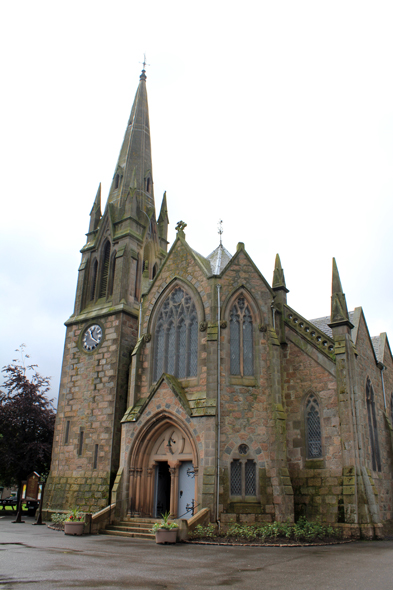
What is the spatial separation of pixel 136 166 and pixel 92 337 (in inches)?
475

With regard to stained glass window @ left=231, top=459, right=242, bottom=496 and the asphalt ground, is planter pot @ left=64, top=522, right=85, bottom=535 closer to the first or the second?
the asphalt ground

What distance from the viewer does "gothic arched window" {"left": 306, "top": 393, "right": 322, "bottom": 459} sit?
1783 centimetres

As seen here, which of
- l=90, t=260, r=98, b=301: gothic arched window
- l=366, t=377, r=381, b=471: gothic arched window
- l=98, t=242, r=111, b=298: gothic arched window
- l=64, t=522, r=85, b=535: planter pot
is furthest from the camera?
l=90, t=260, r=98, b=301: gothic arched window

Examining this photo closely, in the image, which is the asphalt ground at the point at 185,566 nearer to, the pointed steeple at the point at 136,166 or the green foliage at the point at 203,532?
the green foliage at the point at 203,532

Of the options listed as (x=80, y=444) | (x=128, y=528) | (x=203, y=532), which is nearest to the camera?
(x=203, y=532)

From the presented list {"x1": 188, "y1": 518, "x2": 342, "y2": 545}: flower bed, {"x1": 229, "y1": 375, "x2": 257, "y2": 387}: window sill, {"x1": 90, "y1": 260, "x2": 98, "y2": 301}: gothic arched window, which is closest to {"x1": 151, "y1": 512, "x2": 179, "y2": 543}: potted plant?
{"x1": 188, "y1": 518, "x2": 342, "y2": 545}: flower bed

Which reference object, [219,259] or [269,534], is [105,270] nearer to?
[219,259]

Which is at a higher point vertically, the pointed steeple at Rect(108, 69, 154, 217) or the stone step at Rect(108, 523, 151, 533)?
the pointed steeple at Rect(108, 69, 154, 217)

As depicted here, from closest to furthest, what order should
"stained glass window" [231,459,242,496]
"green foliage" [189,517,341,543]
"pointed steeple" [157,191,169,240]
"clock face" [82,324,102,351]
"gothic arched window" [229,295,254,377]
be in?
"green foliage" [189,517,341,543] → "stained glass window" [231,459,242,496] → "gothic arched window" [229,295,254,377] → "clock face" [82,324,102,351] → "pointed steeple" [157,191,169,240]

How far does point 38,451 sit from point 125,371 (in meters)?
7.45

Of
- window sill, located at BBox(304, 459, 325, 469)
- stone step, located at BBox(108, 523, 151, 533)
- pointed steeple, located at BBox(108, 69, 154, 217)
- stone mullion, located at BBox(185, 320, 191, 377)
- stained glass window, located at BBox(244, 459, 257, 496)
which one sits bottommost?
stone step, located at BBox(108, 523, 151, 533)

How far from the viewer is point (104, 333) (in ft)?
78.5

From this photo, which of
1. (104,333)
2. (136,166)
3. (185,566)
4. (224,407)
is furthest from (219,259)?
(185,566)

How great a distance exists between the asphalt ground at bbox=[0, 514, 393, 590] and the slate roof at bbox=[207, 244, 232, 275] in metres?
10.9
